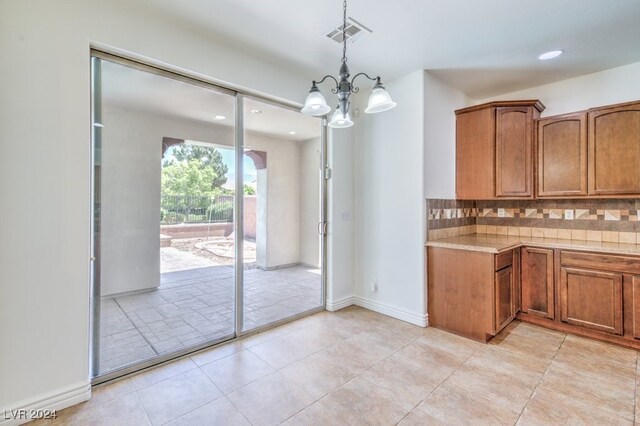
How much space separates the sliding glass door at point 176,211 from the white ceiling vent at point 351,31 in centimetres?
97

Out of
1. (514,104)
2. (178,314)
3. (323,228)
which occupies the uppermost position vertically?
(514,104)

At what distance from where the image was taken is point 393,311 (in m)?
3.49

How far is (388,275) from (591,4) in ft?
9.36

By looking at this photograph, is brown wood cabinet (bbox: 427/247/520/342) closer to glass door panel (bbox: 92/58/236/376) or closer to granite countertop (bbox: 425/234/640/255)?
granite countertop (bbox: 425/234/640/255)

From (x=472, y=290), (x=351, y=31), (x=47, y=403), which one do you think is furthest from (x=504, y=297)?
(x=47, y=403)

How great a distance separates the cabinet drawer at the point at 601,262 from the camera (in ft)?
8.75

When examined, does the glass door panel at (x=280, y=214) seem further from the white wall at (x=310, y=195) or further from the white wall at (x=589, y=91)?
the white wall at (x=589, y=91)

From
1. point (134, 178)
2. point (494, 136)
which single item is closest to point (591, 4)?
point (494, 136)

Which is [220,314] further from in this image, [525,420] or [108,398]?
[525,420]

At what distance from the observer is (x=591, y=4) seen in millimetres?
2158

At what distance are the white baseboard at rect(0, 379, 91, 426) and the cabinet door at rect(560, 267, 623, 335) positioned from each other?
4.12 meters

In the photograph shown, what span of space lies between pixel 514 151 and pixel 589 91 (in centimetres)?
101

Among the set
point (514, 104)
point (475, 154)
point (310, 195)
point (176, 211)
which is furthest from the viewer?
point (310, 195)

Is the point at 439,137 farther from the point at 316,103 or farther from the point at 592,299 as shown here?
the point at 592,299
